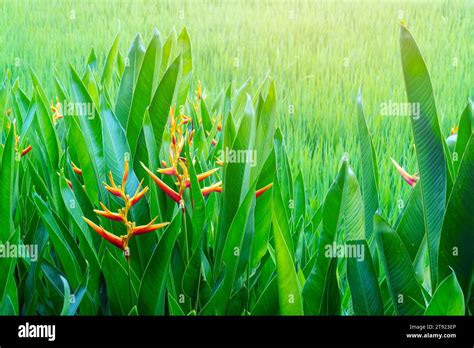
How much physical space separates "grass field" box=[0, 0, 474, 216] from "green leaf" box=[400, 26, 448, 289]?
0.61ft

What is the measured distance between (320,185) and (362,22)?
30cm

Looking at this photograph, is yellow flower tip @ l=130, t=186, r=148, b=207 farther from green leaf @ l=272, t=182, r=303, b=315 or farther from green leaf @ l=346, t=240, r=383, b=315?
green leaf @ l=346, t=240, r=383, b=315

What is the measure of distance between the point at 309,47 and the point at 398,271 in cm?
42

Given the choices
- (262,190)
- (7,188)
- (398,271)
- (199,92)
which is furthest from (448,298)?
(7,188)

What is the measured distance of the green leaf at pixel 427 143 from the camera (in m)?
0.71

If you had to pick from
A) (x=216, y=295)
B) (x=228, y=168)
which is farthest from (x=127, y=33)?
(x=216, y=295)

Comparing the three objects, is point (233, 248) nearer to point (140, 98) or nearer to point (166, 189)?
point (166, 189)

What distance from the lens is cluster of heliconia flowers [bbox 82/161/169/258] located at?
2.67ft

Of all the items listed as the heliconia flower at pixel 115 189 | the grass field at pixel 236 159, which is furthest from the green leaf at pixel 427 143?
the heliconia flower at pixel 115 189

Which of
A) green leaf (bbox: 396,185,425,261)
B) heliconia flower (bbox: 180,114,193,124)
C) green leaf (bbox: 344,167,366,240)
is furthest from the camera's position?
heliconia flower (bbox: 180,114,193,124)

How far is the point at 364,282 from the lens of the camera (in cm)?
77

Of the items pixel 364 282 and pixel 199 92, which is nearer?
pixel 364 282

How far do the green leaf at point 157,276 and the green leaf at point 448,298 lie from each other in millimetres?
353

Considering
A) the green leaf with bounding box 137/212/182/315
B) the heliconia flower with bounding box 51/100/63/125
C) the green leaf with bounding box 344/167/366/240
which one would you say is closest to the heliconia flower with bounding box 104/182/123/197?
the green leaf with bounding box 137/212/182/315
